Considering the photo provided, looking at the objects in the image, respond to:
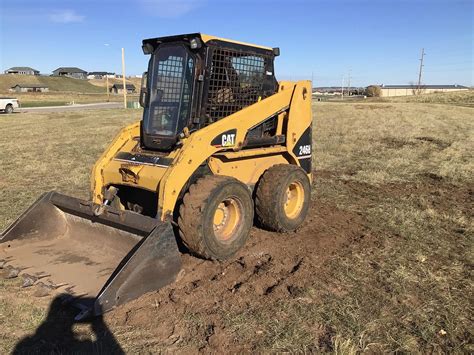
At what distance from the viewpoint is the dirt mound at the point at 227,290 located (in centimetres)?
368

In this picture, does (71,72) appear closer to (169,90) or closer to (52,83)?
(52,83)

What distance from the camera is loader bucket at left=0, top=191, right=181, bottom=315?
4027mm

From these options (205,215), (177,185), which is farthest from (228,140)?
(205,215)

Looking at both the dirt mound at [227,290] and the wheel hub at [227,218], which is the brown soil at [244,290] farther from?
the wheel hub at [227,218]

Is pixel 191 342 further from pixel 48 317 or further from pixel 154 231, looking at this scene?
pixel 48 317

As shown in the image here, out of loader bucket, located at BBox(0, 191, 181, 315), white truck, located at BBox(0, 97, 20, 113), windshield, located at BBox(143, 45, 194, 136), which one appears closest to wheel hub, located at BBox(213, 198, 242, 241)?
loader bucket, located at BBox(0, 191, 181, 315)

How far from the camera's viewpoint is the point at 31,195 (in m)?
8.27

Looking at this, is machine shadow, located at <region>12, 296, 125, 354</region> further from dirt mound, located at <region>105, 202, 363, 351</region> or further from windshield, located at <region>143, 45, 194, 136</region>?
windshield, located at <region>143, 45, 194, 136</region>

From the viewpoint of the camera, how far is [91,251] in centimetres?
500

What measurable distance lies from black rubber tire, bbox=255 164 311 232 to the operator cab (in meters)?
0.94

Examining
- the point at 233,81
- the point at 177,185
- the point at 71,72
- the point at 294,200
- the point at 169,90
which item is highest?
the point at 71,72

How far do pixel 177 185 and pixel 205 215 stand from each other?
41cm

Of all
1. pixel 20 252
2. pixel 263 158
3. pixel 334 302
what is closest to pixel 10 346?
pixel 20 252

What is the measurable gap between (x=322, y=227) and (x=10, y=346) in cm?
411
